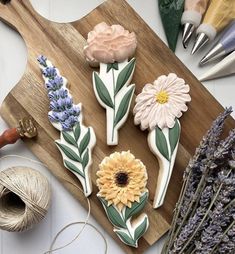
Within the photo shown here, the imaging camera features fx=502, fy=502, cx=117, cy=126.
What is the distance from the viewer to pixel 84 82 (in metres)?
0.87

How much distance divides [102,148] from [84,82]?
0.12 m

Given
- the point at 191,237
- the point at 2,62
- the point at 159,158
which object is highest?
the point at 2,62

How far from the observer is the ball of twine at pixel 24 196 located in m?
0.81

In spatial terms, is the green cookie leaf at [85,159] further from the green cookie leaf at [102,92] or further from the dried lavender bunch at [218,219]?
the dried lavender bunch at [218,219]

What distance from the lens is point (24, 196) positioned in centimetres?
80

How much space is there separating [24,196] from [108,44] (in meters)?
0.28

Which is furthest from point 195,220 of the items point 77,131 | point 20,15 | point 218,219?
point 20,15

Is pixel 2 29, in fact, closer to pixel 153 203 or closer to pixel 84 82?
pixel 84 82

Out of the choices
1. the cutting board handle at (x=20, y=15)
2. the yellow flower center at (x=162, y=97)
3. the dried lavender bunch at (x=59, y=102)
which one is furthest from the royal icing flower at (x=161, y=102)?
the cutting board handle at (x=20, y=15)

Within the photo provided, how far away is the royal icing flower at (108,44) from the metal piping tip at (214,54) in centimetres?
13

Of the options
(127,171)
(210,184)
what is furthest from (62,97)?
(210,184)

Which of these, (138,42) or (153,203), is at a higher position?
(138,42)

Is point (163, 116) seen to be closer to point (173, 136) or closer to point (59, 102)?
point (173, 136)

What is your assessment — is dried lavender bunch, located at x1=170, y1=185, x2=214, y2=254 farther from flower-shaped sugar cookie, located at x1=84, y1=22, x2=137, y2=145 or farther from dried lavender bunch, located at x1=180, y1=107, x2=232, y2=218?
flower-shaped sugar cookie, located at x1=84, y1=22, x2=137, y2=145
